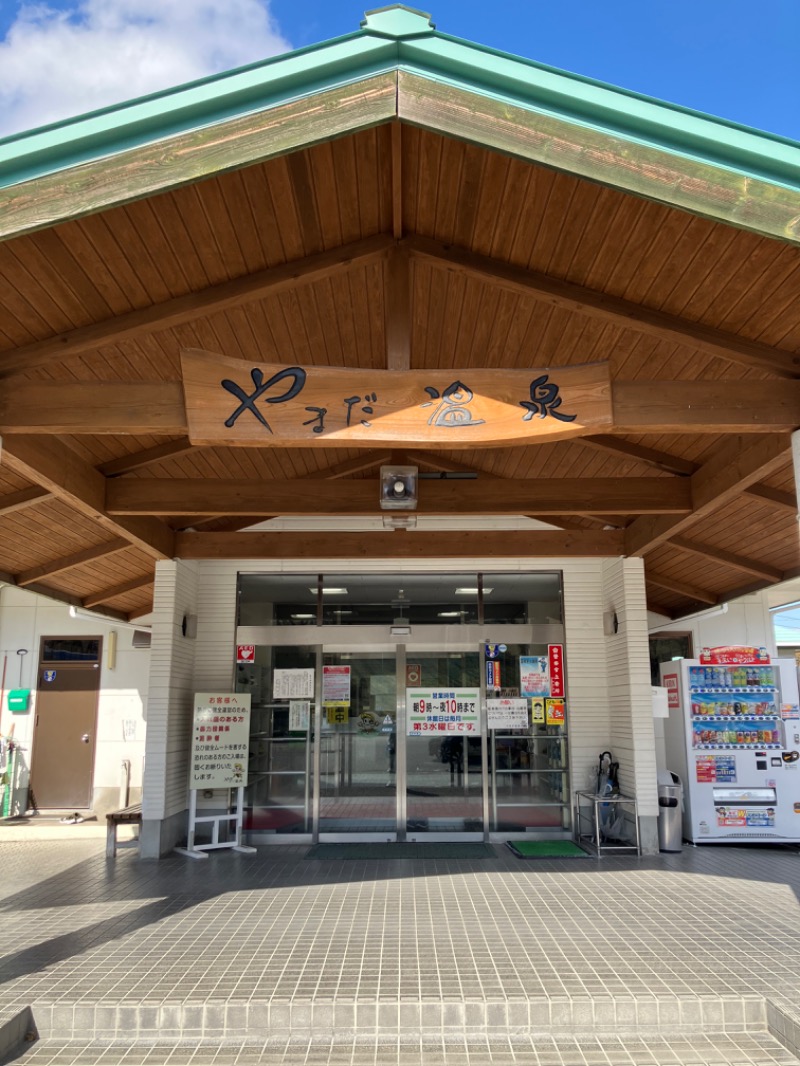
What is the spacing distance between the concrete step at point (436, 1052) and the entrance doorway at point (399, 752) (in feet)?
15.0

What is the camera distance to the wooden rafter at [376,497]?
654cm

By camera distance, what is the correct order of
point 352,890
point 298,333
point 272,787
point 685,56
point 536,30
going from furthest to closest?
point 272,787
point 536,30
point 685,56
point 352,890
point 298,333

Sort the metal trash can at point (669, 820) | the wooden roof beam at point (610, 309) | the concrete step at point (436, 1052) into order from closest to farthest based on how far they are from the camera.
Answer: the concrete step at point (436, 1052)
the wooden roof beam at point (610, 309)
the metal trash can at point (669, 820)

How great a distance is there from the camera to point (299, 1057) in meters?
3.87

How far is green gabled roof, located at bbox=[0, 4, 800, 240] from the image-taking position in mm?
3215

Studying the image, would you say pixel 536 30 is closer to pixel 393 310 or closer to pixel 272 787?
pixel 393 310

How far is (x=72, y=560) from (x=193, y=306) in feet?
15.5

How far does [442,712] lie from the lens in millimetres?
8797

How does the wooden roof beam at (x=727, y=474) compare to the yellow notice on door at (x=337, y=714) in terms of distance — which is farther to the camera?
the yellow notice on door at (x=337, y=714)

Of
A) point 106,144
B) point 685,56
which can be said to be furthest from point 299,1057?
point 685,56

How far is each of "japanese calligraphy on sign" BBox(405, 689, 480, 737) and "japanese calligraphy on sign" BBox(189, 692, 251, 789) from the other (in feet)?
6.09

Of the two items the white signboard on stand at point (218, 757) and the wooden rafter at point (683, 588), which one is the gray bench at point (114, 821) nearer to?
the white signboard on stand at point (218, 757)

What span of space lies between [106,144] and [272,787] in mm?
7070

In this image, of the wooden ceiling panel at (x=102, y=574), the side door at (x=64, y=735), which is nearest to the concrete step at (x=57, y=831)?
the side door at (x=64, y=735)
